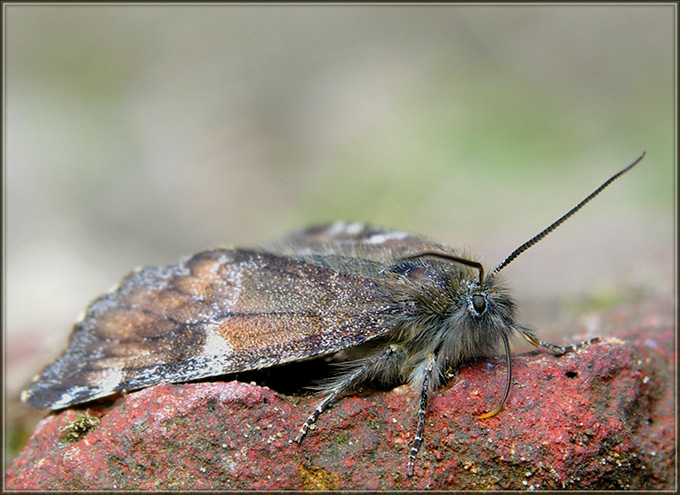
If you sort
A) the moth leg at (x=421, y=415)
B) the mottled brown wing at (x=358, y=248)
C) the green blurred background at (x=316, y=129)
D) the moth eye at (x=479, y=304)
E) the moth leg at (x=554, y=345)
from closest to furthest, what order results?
the moth leg at (x=421, y=415), the moth eye at (x=479, y=304), the moth leg at (x=554, y=345), the mottled brown wing at (x=358, y=248), the green blurred background at (x=316, y=129)

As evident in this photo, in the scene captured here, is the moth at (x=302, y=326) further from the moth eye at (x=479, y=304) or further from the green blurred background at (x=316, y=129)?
the green blurred background at (x=316, y=129)

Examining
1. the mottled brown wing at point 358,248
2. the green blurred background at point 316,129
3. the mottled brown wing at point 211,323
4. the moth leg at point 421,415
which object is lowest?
the moth leg at point 421,415

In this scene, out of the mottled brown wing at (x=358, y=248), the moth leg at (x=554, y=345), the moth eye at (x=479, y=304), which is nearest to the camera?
the moth eye at (x=479, y=304)

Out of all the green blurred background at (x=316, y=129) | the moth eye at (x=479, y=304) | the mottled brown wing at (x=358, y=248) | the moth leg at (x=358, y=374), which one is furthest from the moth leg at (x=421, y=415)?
the green blurred background at (x=316, y=129)

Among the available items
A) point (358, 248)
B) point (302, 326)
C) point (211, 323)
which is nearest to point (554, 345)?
point (358, 248)

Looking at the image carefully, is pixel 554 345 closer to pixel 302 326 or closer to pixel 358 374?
pixel 358 374

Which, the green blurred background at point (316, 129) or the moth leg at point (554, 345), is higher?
the green blurred background at point (316, 129)

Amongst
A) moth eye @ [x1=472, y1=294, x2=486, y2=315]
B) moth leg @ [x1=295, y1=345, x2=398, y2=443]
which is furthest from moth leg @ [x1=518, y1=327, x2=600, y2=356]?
moth leg @ [x1=295, y1=345, x2=398, y2=443]

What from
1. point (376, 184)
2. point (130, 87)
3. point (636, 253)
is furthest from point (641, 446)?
point (130, 87)
